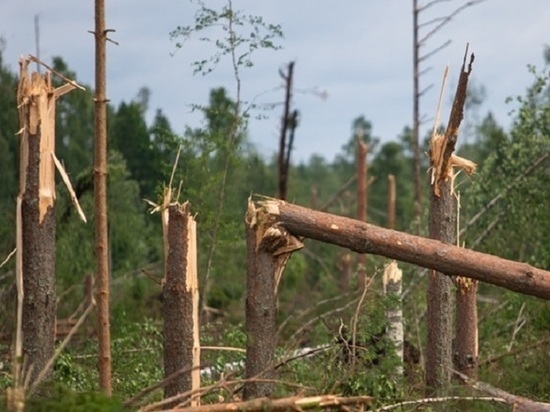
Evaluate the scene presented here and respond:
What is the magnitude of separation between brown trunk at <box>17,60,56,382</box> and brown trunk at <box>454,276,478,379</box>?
12.7 ft

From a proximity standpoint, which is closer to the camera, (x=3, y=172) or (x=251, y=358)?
(x=251, y=358)

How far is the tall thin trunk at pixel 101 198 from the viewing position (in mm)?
7828

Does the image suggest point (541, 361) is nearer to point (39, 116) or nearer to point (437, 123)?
point (437, 123)

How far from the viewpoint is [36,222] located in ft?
24.0

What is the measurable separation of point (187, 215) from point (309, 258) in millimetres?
15067

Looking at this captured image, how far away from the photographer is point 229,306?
17.8 meters

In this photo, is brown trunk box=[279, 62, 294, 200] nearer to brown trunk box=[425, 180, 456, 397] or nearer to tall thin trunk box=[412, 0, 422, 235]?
tall thin trunk box=[412, 0, 422, 235]

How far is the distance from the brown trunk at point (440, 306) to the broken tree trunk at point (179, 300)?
2249mm

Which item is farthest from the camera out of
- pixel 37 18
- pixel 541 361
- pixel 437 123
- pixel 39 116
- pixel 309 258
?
pixel 309 258

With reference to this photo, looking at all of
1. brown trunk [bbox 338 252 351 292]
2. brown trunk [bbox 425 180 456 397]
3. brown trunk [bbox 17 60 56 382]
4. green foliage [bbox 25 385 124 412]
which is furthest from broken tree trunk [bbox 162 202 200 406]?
brown trunk [bbox 338 252 351 292]

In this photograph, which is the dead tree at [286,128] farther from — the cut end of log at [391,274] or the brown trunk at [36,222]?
the brown trunk at [36,222]

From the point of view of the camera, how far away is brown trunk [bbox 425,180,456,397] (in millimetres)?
8938

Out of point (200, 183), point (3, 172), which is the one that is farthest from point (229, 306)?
point (200, 183)

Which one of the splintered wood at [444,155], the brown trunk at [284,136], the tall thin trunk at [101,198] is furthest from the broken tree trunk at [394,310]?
the brown trunk at [284,136]
